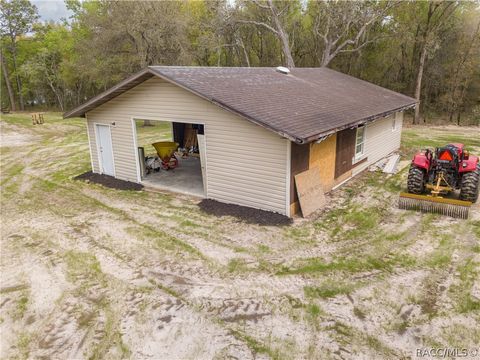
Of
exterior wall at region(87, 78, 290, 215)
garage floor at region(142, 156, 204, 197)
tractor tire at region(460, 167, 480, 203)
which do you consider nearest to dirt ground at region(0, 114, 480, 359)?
tractor tire at region(460, 167, 480, 203)

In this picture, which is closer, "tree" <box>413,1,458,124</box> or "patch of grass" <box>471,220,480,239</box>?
"patch of grass" <box>471,220,480,239</box>

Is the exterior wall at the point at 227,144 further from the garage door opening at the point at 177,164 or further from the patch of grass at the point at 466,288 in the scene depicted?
the patch of grass at the point at 466,288

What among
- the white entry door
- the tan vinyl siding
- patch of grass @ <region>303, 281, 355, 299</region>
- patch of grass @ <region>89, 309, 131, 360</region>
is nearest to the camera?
patch of grass @ <region>89, 309, 131, 360</region>

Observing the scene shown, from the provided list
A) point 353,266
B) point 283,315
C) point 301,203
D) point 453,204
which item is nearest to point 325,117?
point 301,203

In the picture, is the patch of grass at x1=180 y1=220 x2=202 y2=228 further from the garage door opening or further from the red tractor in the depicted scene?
the red tractor

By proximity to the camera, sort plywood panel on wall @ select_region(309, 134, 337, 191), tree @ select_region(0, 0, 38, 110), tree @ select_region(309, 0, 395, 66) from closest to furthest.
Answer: plywood panel on wall @ select_region(309, 134, 337, 191) → tree @ select_region(309, 0, 395, 66) → tree @ select_region(0, 0, 38, 110)

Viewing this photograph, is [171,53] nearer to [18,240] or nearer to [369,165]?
[369,165]

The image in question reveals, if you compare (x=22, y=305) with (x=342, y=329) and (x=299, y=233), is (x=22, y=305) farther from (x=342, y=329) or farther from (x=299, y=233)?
(x=299, y=233)
